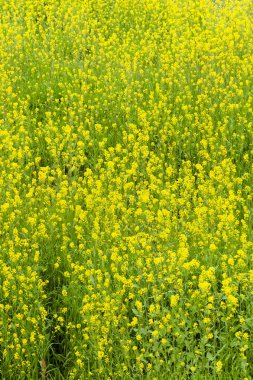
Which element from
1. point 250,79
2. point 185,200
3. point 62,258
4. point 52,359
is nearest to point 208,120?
point 250,79

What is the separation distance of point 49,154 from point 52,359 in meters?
2.68

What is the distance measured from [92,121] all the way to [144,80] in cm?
123

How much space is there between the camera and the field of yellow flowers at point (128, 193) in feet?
13.1

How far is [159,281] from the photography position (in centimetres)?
423

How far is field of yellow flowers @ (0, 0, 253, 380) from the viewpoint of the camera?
13.1 feet

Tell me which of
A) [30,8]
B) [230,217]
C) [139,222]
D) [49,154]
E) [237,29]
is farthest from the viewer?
[30,8]

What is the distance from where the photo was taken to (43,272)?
4.84 meters

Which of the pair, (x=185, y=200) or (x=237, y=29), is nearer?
(x=185, y=200)

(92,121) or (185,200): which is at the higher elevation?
(92,121)

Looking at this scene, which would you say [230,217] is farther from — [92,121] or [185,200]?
[92,121]

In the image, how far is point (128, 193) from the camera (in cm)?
578

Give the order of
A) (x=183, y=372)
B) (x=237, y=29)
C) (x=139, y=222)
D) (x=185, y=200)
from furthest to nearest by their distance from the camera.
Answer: (x=237, y=29), (x=185, y=200), (x=139, y=222), (x=183, y=372)

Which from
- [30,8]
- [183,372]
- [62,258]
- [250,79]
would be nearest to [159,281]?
[183,372]

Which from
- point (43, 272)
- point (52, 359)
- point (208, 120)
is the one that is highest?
point (208, 120)
